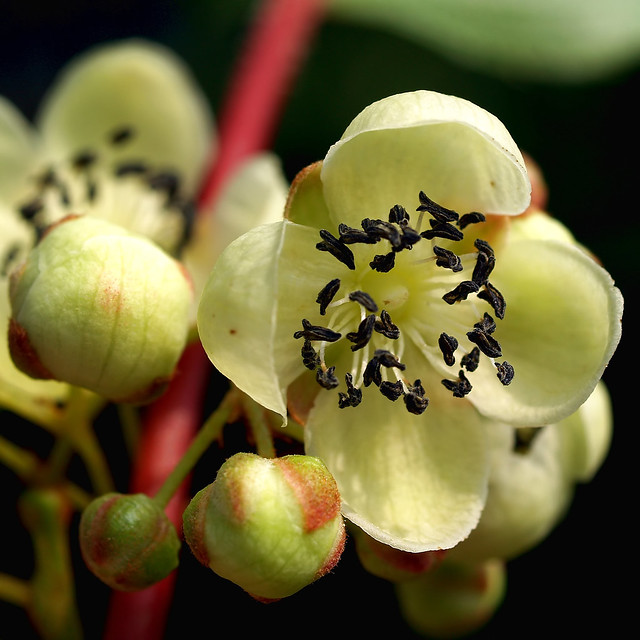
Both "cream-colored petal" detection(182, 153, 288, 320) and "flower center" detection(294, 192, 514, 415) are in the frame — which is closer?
"flower center" detection(294, 192, 514, 415)

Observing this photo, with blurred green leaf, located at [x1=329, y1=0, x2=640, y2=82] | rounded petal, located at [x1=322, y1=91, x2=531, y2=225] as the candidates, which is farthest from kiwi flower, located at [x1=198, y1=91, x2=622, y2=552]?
blurred green leaf, located at [x1=329, y1=0, x2=640, y2=82]

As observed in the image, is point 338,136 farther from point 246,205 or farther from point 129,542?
point 129,542

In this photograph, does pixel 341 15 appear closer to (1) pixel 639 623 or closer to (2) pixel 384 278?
(2) pixel 384 278

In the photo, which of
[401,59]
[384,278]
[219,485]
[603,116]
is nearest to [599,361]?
[384,278]

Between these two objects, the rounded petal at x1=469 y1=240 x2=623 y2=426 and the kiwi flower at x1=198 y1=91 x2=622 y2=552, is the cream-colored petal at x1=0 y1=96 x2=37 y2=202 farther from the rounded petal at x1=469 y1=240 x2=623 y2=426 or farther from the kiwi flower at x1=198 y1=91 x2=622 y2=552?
the rounded petal at x1=469 y1=240 x2=623 y2=426

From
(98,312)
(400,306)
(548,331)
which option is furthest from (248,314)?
(548,331)

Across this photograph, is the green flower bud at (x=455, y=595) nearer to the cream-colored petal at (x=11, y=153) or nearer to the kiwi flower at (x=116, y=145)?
the kiwi flower at (x=116, y=145)

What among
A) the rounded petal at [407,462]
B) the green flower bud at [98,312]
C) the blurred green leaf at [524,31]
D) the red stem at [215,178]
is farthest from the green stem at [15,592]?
the blurred green leaf at [524,31]

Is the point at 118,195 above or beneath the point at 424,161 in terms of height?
beneath
